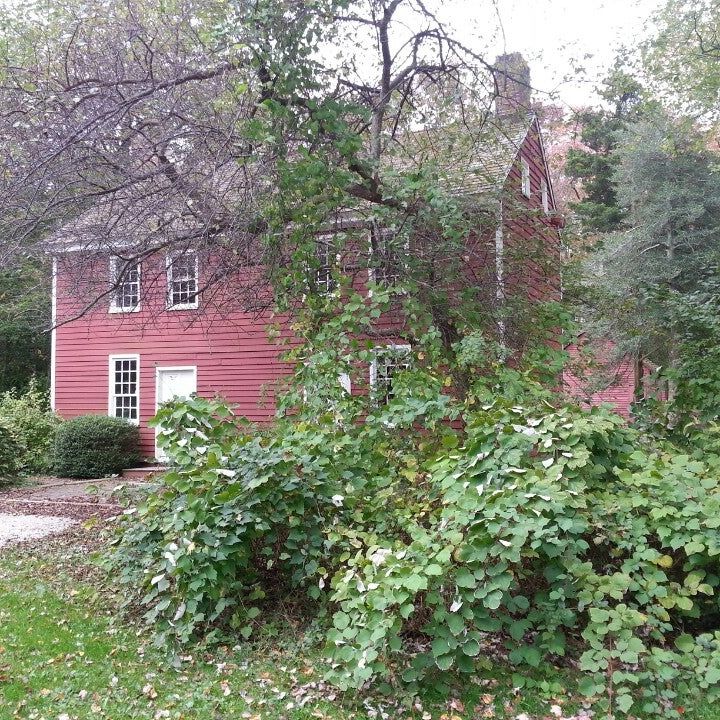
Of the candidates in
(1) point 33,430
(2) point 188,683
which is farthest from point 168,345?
(2) point 188,683

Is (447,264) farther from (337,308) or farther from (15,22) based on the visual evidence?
(15,22)

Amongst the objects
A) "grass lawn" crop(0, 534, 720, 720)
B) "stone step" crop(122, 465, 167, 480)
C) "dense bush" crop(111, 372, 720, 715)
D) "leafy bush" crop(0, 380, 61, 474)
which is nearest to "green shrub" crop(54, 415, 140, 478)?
"stone step" crop(122, 465, 167, 480)

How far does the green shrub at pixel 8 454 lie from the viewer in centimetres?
1166

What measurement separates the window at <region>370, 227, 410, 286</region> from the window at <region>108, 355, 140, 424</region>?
8.55 m

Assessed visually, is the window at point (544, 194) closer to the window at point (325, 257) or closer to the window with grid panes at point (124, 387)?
the window at point (325, 257)

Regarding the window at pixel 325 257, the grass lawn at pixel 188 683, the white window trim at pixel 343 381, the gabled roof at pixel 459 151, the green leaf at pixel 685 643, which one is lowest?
the grass lawn at pixel 188 683

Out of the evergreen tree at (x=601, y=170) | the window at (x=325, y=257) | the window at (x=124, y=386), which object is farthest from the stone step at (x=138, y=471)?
the evergreen tree at (x=601, y=170)

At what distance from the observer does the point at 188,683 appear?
145 inches

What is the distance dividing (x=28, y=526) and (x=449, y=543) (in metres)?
6.30

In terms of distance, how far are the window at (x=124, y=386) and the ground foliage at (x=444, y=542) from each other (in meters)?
10.0

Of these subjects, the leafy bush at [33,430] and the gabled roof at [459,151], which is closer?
the gabled roof at [459,151]

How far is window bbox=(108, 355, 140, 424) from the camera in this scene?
567 inches

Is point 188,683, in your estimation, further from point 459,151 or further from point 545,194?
point 545,194

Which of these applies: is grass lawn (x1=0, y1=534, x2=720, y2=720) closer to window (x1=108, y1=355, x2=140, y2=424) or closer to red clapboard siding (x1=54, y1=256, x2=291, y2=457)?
red clapboard siding (x1=54, y1=256, x2=291, y2=457)
